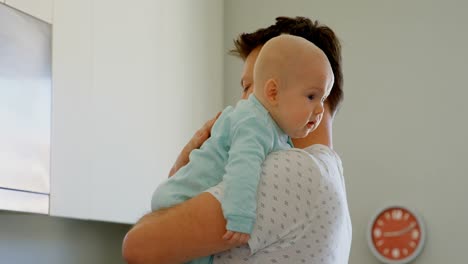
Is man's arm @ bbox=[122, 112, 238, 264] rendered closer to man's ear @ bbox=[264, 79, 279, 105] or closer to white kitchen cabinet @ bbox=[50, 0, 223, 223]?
man's ear @ bbox=[264, 79, 279, 105]

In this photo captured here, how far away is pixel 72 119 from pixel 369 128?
125 cm

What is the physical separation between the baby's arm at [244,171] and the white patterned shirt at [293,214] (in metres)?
0.02

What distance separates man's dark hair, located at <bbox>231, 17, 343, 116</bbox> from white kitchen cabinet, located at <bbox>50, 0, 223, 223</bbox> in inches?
32.7

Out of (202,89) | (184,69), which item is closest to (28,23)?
(184,69)

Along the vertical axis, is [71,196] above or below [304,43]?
below

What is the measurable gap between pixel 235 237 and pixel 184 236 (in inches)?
2.5

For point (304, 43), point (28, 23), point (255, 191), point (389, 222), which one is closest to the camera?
point (255, 191)

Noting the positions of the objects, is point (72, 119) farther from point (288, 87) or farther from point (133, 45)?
point (288, 87)

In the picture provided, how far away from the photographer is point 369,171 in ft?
A: 9.40

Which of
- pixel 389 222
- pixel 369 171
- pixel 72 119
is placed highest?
pixel 72 119

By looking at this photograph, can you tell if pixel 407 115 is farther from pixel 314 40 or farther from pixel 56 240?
pixel 314 40

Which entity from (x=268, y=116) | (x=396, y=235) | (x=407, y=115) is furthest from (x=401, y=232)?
(x=268, y=116)

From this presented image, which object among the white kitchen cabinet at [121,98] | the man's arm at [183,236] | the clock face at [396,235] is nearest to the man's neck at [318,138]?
the man's arm at [183,236]

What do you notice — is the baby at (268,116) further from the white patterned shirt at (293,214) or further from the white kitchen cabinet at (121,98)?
the white kitchen cabinet at (121,98)
